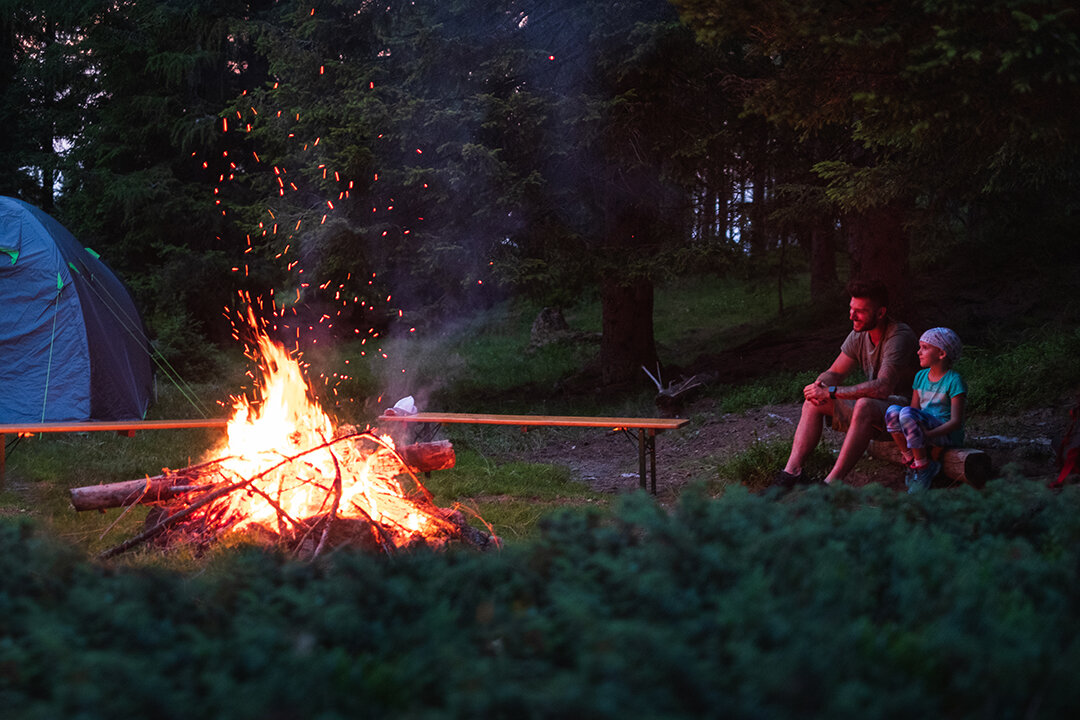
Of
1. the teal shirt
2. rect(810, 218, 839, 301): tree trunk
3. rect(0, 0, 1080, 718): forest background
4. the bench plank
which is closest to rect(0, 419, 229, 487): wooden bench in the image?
rect(0, 0, 1080, 718): forest background

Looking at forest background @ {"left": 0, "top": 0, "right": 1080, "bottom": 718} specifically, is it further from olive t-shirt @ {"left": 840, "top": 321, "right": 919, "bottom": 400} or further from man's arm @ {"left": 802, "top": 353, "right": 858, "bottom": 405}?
man's arm @ {"left": 802, "top": 353, "right": 858, "bottom": 405}

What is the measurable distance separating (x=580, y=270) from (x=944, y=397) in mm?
5861

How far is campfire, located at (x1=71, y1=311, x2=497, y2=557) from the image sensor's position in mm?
5012

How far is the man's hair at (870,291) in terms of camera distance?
6359mm

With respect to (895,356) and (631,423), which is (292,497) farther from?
(895,356)

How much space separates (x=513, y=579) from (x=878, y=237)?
969 centimetres

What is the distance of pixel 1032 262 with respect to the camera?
43.1ft

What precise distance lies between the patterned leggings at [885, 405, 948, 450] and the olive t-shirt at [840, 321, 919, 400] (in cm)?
42

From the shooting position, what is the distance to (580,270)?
1124 cm

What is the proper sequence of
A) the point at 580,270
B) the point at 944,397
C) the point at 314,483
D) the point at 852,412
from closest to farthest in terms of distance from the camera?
the point at 314,483
the point at 944,397
the point at 852,412
the point at 580,270

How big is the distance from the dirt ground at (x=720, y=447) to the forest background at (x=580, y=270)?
486 millimetres

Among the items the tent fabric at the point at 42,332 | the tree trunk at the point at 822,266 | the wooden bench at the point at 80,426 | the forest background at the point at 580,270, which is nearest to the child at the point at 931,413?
the forest background at the point at 580,270

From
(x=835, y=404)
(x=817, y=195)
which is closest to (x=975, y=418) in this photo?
(x=835, y=404)

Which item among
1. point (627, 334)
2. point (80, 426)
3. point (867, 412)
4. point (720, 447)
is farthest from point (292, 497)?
point (627, 334)
